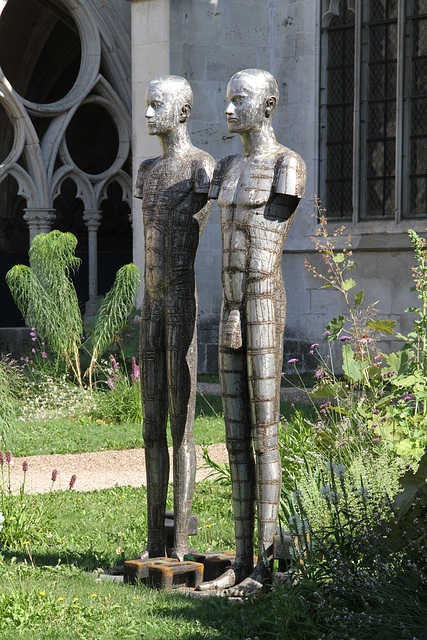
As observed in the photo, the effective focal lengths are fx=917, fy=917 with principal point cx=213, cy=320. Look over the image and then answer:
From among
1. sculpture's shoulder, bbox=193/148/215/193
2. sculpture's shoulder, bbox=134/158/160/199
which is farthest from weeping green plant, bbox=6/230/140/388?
sculpture's shoulder, bbox=193/148/215/193

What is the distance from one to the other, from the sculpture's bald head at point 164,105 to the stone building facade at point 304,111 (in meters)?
7.25

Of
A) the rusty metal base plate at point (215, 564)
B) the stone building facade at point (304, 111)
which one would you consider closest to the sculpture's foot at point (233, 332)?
the rusty metal base plate at point (215, 564)

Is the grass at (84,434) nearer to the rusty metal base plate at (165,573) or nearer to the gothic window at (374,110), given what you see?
the rusty metal base plate at (165,573)

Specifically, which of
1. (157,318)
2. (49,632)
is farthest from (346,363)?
(49,632)

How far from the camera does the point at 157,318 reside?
4.44 m

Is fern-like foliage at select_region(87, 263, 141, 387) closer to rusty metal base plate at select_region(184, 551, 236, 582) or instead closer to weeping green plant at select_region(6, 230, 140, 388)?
weeping green plant at select_region(6, 230, 140, 388)

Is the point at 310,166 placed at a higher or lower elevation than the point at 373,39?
lower

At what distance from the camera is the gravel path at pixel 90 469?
6.71m

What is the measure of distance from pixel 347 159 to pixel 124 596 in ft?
29.8

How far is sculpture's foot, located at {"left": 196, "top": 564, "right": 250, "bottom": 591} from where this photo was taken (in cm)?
406

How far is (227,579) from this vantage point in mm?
4094

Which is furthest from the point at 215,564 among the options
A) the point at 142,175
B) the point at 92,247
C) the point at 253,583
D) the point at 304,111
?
the point at 92,247

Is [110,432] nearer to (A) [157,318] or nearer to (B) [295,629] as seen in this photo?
(A) [157,318]

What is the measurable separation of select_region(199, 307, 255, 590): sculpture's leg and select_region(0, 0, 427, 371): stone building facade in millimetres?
7479
